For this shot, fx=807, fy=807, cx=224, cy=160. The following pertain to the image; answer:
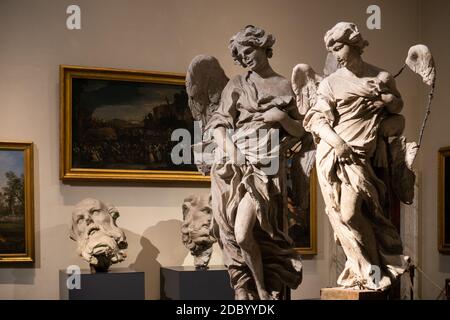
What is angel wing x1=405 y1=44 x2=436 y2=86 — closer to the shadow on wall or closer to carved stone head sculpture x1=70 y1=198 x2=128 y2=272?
carved stone head sculpture x1=70 y1=198 x2=128 y2=272

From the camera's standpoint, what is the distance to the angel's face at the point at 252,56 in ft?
22.1

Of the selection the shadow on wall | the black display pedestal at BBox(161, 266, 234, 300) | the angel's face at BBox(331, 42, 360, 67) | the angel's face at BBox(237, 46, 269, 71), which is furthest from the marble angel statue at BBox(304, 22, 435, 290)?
the shadow on wall

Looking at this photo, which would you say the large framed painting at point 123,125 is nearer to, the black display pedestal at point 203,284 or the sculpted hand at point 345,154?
the black display pedestal at point 203,284

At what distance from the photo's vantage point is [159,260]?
962 cm

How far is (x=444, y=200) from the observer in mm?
10102

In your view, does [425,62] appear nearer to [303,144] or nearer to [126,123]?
[303,144]

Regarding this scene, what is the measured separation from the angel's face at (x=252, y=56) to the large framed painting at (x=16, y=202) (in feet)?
11.3

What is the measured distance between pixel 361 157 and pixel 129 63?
4.37 m

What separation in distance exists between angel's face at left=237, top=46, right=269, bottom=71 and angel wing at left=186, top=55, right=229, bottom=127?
0.40 metres

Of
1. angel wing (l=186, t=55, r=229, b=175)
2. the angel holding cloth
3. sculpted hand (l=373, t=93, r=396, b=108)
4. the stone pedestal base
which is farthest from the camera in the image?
angel wing (l=186, t=55, r=229, b=175)

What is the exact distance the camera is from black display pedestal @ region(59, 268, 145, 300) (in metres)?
8.05
